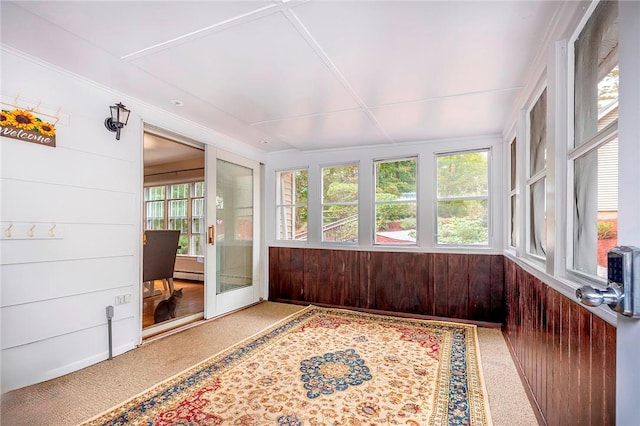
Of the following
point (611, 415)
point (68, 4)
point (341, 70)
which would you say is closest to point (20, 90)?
point (68, 4)

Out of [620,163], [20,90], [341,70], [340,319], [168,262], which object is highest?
[341,70]

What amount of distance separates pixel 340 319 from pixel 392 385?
1631mm

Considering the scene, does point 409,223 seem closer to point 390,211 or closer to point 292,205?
point 390,211

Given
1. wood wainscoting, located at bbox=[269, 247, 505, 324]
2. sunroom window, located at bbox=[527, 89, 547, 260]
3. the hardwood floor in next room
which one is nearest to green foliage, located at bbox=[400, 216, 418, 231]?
wood wainscoting, located at bbox=[269, 247, 505, 324]

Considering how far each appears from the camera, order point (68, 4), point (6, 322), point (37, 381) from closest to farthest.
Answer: point (68, 4), point (6, 322), point (37, 381)

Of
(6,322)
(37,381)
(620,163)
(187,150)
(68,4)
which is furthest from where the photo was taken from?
(187,150)

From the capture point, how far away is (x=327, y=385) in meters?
2.25

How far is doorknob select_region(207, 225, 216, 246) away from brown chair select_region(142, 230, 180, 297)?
113 cm

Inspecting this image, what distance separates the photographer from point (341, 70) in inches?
89.2

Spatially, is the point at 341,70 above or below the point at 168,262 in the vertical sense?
above

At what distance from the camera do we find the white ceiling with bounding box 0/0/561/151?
166 cm

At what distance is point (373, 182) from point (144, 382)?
333 centimetres

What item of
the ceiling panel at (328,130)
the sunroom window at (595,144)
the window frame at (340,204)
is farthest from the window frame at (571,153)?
the window frame at (340,204)

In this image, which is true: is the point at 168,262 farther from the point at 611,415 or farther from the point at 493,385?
the point at 611,415
